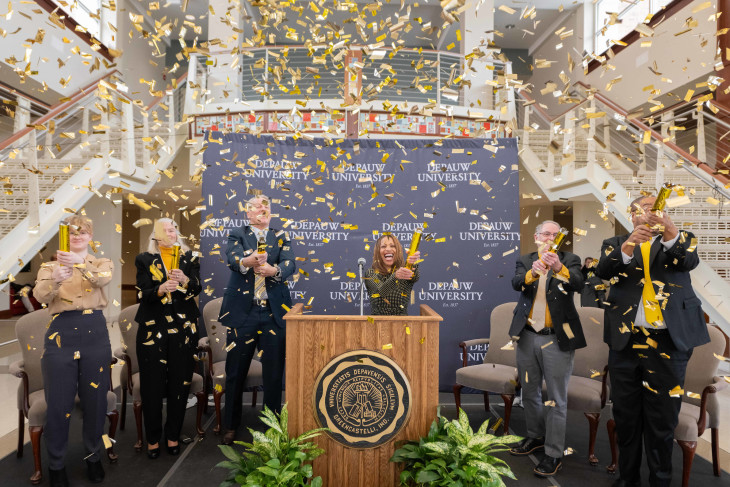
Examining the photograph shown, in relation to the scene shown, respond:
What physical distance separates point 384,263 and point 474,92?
20.2ft

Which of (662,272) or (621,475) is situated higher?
(662,272)

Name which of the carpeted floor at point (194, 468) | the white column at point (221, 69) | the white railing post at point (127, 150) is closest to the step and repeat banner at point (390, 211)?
the carpeted floor at point (194, 468)

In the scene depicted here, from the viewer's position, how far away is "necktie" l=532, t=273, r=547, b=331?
3096 millimetres

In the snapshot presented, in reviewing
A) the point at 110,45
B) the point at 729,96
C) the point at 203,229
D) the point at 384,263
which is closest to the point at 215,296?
the point at 203,229

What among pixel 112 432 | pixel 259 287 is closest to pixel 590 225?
pixel 259 287

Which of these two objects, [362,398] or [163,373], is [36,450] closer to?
[163,373]

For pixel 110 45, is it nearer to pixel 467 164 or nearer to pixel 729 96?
pixel 467 164

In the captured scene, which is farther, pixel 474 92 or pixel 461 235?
pixel 474 92

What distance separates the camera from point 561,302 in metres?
3.03

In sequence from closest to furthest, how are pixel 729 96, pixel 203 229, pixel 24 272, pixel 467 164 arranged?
pixel 203 229 < pixel 467 164 < pixel 729 96 < pixel 24 272

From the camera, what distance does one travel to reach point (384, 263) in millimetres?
3258

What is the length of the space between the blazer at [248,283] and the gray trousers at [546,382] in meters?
1.64

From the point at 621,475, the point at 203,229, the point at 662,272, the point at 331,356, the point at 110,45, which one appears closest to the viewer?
the point at 331,356

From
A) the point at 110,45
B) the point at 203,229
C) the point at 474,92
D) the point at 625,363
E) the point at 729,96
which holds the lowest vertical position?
the point at 625,363
